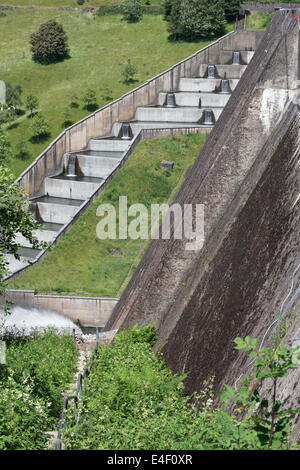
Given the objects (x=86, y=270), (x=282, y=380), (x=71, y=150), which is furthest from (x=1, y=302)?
(x=282, y=380)

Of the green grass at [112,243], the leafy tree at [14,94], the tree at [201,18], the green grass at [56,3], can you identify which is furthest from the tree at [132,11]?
the green grass at [112,243]

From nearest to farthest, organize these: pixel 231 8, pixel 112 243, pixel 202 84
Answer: pixel 112 243
pixel 202 84
pixel 231 8

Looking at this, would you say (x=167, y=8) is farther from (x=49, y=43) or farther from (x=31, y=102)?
(x=31, y=102)

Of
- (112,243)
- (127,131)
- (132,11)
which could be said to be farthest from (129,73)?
(112,243)

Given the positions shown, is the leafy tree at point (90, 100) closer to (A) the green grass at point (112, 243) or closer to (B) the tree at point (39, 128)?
(B) the tree at point (39, 128)

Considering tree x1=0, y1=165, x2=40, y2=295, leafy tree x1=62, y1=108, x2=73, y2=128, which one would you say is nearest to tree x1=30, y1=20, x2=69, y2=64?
leafy tree x1=62, y1=108, x2=73, y2=128

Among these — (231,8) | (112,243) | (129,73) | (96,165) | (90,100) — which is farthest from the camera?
(231,8)
